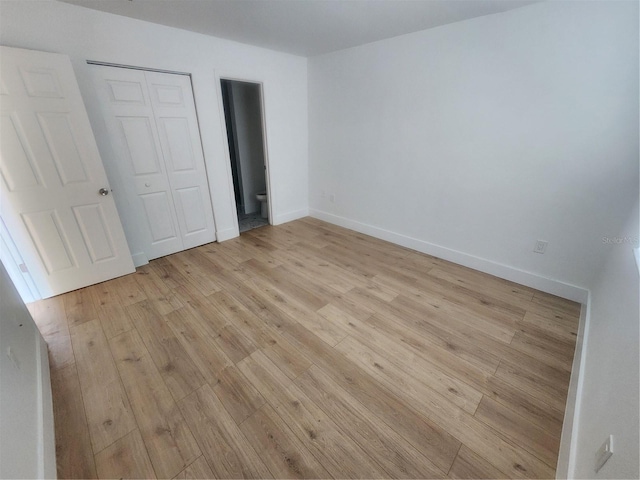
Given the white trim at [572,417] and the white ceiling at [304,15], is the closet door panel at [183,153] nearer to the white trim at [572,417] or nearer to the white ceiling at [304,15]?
the white ceiling at [304,15]

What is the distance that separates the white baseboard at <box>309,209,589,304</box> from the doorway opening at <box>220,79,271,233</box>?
1.59 metres

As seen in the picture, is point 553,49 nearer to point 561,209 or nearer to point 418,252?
point 561,209

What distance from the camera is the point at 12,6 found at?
1888 mm

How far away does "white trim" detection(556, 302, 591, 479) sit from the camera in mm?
1153

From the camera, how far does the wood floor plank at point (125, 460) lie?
1164 mm

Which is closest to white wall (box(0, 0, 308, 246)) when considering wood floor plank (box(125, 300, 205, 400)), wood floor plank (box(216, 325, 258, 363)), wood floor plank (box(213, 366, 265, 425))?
wood floor plank (box(125, 300, 205, 400))

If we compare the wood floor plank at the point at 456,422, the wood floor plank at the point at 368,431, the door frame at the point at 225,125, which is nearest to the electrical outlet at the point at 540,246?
the wood floor plank at the point at 456,422

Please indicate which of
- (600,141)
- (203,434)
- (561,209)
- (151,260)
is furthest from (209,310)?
(600,141)

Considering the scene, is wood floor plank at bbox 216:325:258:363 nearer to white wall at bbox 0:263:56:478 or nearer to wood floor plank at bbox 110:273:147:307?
white wall at bbox 0:263:56:478

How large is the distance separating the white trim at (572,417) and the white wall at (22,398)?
86.2 inches

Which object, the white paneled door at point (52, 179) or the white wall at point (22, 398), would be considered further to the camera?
the white paneled door at point (52, 179)

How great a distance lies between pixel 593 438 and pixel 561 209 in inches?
75.8

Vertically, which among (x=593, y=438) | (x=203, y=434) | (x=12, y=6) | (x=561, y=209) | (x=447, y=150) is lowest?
(x=203, y=434)

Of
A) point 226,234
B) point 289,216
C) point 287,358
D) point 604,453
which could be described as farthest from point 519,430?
point 289,216
